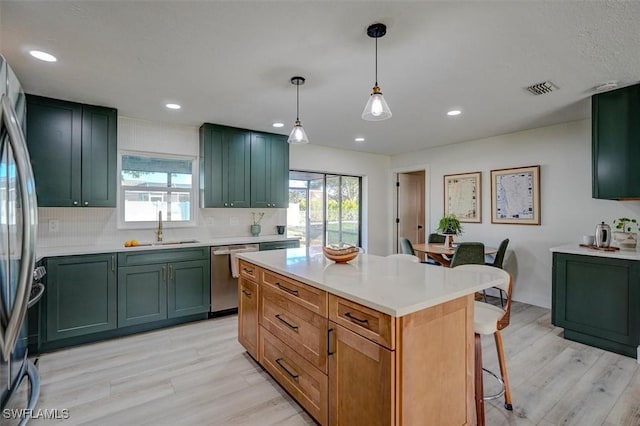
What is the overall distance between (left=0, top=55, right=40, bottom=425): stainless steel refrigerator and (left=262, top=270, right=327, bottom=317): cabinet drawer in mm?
1306

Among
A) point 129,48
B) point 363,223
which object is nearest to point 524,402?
point 129,48

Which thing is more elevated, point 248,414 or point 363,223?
point 363,223

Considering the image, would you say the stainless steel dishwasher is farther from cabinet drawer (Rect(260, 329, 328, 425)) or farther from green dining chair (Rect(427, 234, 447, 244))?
green dining chair (Rect(427, 234, 447, 244))

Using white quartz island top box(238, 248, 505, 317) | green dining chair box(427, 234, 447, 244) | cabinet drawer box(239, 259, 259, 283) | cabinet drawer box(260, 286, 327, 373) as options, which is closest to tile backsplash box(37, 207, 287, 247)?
cabinet drawer box(239, 259, 259, 283)

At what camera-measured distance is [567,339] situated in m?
3.08

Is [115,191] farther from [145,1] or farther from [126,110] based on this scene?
[145,1]

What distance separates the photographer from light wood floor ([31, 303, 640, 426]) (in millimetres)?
1940

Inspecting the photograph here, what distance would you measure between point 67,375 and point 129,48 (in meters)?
2.56

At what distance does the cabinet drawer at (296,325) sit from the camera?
173cm

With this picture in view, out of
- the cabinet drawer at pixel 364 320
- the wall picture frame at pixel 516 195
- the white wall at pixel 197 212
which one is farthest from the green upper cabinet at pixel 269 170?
→ the wall picture frame at pixel 516 195

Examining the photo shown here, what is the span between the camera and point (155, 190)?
153 inches

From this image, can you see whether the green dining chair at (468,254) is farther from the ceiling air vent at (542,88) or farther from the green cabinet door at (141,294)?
the green cabinet door at (141,294)

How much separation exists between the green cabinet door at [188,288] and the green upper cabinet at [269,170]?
1160 millimetres

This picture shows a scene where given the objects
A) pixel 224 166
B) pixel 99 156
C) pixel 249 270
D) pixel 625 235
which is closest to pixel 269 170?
pixel 224 166
